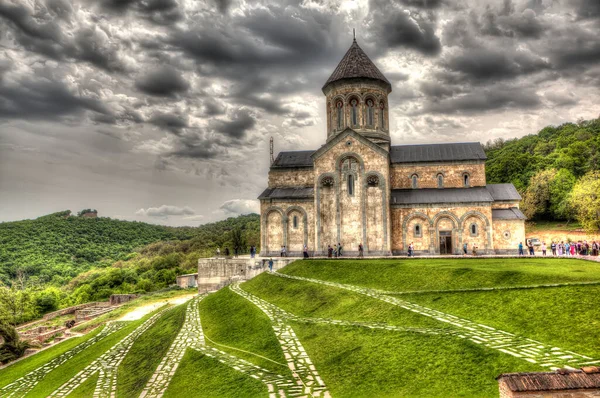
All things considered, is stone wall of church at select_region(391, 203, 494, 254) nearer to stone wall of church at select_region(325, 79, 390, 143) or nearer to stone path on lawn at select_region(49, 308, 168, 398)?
stone wall of church at select_region(325, 79, 390, 143)

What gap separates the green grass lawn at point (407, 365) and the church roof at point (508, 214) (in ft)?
67.0

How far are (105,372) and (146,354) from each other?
62.5 inches

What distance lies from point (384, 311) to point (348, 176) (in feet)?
53.4

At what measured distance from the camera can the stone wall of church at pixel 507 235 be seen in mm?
29062

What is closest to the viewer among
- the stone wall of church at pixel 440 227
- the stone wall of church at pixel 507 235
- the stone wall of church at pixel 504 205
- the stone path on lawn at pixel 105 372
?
the stone path on lawn at pixel 105 372

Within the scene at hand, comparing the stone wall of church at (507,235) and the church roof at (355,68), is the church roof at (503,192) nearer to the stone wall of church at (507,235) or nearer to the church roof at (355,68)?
the stone wall of church at (507,235)

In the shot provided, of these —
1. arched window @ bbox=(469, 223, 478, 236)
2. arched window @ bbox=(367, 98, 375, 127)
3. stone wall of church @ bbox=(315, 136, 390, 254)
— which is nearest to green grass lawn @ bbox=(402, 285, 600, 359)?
stone wall of church @ bbox=(315, 136, 390, 254)

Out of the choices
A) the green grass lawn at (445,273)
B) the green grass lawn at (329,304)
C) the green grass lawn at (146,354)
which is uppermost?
the green grass lawn at (445,273)

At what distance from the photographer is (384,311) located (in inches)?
593

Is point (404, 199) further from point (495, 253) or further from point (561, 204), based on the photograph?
point (561, 204)

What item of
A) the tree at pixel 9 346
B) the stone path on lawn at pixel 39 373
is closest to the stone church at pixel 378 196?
the stone path on lawn at pixel 39 373

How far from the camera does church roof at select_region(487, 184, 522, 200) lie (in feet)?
102

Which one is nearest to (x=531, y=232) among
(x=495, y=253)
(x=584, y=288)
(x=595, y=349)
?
(x=495, y=253)

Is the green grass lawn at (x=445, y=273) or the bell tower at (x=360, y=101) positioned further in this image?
the bell tower at (x=360, y=101)
